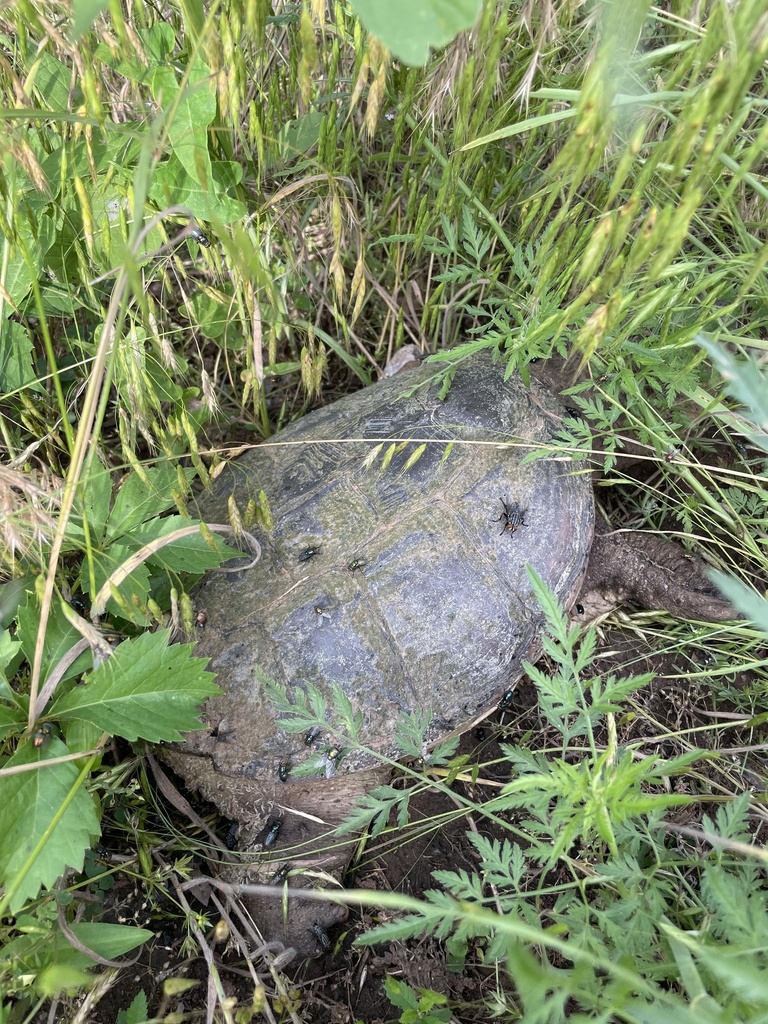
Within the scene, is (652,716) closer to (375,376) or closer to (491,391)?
(491,391)

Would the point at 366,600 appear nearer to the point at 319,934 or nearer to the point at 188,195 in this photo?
the point at 319,934

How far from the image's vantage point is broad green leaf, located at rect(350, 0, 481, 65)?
105cm

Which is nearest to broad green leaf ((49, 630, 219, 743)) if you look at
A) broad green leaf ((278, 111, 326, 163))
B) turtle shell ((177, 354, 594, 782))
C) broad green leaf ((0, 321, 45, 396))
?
turtle shell ((177, 354, 594, 782))

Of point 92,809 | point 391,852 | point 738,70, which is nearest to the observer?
point 738,70

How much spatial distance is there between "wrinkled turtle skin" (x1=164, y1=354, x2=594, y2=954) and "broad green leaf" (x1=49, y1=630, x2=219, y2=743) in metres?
0.34

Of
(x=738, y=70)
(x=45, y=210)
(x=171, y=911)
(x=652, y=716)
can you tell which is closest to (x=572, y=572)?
(x=652, y=716)

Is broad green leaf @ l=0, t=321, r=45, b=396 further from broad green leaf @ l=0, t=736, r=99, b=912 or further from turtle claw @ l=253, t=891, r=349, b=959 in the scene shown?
turtle claw @ l=253, t=891, r=349, b=959

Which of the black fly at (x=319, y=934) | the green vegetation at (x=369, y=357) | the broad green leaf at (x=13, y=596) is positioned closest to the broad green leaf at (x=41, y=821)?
the green vegetation at (x=369, y=357)

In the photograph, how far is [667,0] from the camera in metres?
2.09

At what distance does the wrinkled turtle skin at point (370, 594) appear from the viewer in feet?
6.67

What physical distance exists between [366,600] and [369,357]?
1.23 meters

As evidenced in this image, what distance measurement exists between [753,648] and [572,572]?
30.5 inches

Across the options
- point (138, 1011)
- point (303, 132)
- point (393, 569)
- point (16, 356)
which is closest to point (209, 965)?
point (138, 1011)

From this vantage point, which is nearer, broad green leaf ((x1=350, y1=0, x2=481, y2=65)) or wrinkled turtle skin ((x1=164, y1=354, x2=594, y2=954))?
broad green leaf ((x1=350, y1=0, x2=481, y2=65))
